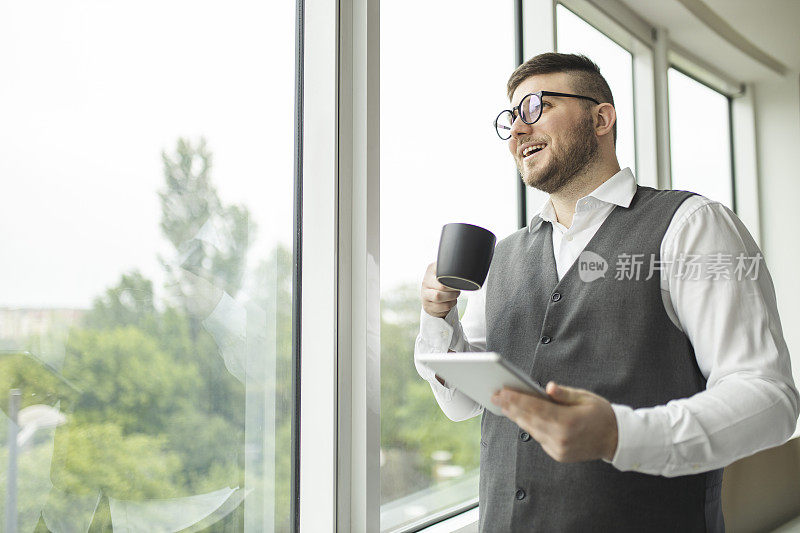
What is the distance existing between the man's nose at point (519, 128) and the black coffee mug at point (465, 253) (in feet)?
1.11

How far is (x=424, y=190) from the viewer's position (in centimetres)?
179

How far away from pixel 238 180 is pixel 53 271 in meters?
0.42

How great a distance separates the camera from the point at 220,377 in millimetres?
1299

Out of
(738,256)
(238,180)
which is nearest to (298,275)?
(238,180)

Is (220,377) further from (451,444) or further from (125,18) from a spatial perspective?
(451,444)

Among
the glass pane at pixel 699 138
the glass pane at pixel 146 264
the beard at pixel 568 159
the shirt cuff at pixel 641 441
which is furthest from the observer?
the glass pane at pixel 699 138

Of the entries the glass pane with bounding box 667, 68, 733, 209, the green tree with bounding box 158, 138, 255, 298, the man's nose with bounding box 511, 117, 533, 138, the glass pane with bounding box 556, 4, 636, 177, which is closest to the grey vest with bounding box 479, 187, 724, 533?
the man's nose with bounding box 511, 117, 533, 138

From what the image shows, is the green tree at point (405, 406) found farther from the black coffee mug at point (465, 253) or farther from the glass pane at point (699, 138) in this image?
the glass pane at point (699, 138)

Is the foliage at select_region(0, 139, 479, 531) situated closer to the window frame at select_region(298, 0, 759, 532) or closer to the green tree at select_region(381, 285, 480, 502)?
the window frame at select_region(298, 0, 759, 532)

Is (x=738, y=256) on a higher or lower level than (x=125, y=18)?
lower

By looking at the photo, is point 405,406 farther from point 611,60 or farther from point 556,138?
point 611,60

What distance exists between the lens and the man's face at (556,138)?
1293mm

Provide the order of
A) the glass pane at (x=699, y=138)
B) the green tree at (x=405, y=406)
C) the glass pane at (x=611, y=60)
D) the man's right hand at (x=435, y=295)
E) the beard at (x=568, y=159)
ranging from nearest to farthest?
the man's right hand at (x=435, y=295) → the beard at (x=568, y=159) → the green tree at (x=405, y=406) → the glass pane at (x=611, y=60) → the glass pane at (x=699, y=138)

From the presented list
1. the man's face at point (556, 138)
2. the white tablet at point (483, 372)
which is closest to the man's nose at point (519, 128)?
the man's face at point (556, 138)
